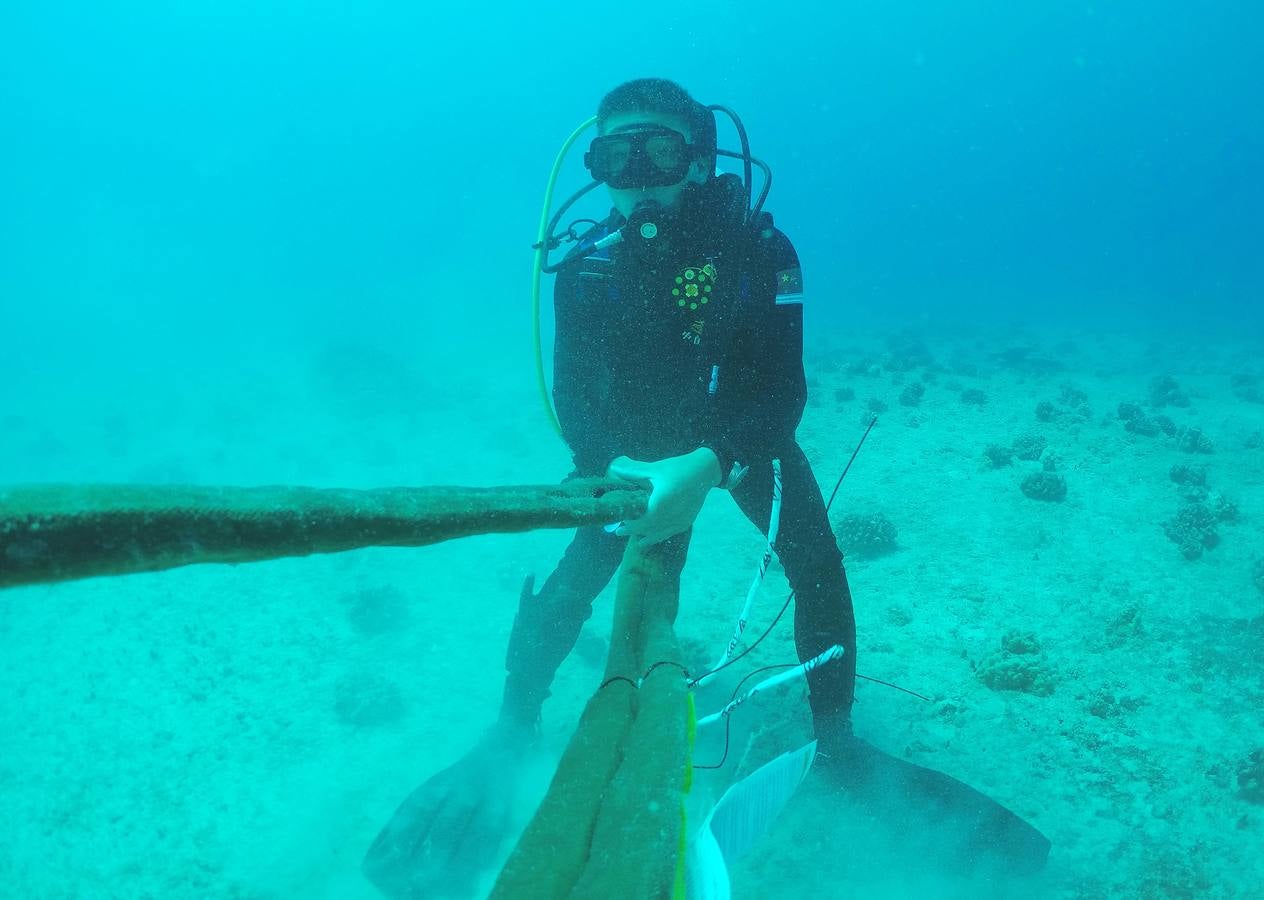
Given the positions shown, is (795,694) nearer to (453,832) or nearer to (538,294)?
(453,832)

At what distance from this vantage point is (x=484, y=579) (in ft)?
30.2

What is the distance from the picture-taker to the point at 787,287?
12.8ft

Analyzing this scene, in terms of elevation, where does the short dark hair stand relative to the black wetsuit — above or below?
above

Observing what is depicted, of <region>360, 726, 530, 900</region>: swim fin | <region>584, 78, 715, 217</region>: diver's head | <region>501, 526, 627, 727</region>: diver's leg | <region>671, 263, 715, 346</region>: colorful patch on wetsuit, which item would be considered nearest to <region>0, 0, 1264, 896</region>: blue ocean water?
<region>360, 726, 530, 900</region>: swim fin

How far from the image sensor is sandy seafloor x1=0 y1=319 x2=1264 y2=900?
4227 mm

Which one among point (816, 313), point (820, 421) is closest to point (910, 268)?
point (816, 313)

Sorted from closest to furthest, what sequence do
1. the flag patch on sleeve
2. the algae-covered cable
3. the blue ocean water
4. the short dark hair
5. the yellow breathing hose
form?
the algae-covered cable → the flag patch on sleeve → the short dark hair → the yellow breathing hose → the blue ocean water

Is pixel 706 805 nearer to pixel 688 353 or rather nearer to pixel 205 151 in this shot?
pixel 688 353

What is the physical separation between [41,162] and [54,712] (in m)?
174

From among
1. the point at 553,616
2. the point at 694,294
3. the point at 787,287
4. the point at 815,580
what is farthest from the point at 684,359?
the point at 553,616

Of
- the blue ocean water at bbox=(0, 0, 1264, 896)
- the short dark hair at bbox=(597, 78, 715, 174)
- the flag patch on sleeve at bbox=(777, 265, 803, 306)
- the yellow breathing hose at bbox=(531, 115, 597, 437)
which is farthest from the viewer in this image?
the blue ocean water at bbox=(0, 0, 1264, 896)

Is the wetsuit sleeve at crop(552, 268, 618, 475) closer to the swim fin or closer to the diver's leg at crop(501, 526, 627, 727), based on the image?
the diver's leg at crop(501, 526, 627, 727)

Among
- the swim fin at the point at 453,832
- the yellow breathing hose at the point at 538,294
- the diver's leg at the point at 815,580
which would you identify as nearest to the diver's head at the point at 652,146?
the yellow breathing hose at the point at 538,294

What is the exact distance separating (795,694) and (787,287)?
12.5 feet
